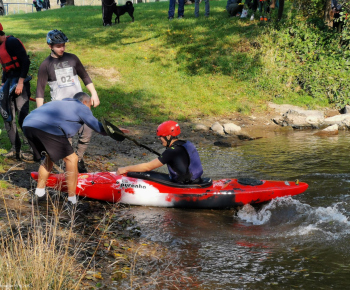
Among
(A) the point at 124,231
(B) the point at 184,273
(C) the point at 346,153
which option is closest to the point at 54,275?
(B) the point at 184,273

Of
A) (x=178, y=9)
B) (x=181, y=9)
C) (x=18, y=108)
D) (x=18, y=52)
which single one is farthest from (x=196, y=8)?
(x=18, y=108)

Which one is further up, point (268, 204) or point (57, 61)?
point (57, 61)

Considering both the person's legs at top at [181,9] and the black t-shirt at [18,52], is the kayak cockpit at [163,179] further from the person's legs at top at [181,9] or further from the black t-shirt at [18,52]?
the person's legs at top at [181,9]

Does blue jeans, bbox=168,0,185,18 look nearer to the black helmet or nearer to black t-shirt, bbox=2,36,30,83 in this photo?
black t-shirt, bbox=2,36,30,83

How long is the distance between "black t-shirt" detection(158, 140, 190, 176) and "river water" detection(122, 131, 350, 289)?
2.35ft

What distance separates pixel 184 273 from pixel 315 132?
9212mm

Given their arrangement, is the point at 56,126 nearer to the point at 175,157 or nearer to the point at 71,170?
the point at 71,170

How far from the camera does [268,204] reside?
6910 mm

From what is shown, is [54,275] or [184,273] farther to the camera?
[184,273]

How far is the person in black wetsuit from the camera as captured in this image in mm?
7332

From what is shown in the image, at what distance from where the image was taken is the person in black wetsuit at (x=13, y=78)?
24.1 feet

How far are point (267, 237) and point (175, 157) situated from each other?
1.73 meters

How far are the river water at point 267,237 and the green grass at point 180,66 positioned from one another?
5466 mm

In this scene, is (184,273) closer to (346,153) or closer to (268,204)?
(268,204)
